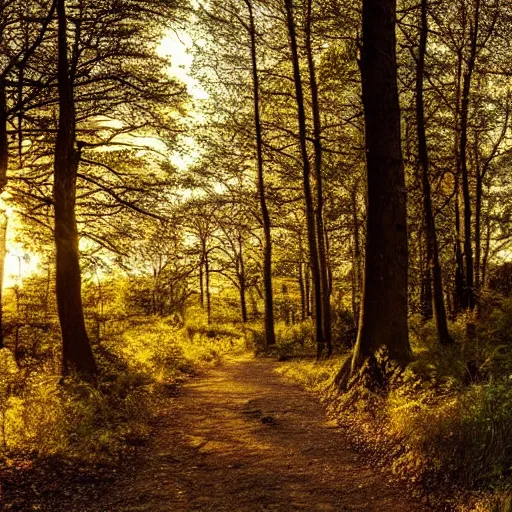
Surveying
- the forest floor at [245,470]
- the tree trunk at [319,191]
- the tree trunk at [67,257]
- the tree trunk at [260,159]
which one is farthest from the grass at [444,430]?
the tree trunk at [260,159]

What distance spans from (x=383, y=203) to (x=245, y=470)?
4770 millimetres

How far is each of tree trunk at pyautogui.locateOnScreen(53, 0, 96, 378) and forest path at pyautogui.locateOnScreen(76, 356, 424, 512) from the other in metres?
2.39

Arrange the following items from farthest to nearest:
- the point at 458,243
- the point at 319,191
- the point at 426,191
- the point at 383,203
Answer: the point at 319,191 → the point at 458,243 → the point at 426,191 → the point at 383,203

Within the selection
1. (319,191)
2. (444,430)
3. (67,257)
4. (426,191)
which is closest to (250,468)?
(444,430)

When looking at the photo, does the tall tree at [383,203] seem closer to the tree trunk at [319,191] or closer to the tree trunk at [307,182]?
the tree trunk at [319,191]

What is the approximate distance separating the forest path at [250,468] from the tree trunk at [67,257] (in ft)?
7.84

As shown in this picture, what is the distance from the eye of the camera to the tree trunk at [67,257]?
9.92 meters

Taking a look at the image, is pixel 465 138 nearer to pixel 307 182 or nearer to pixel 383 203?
pixel 307 182

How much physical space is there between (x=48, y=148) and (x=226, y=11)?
1075 centimetres

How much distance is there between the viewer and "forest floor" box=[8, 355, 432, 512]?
4.82m

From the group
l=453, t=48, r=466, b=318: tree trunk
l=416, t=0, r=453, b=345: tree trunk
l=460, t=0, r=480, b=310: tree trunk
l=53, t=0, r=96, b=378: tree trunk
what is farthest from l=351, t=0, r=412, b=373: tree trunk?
l=453, t=48, r=466, b=318: tree trunk

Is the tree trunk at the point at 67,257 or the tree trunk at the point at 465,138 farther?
the tree trunk at the point at 465,138

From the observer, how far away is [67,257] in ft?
33.9

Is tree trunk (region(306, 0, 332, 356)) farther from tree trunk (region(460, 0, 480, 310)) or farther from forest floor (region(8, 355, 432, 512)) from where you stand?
forest floor (region(8, 355, 432, 512))
